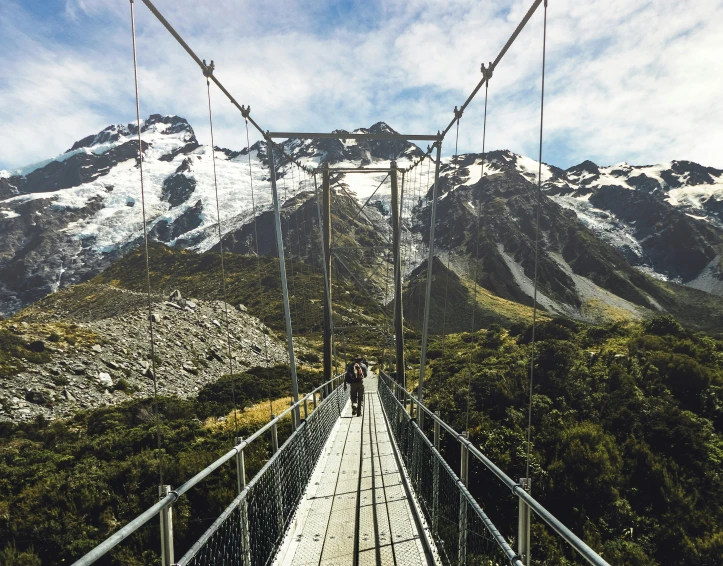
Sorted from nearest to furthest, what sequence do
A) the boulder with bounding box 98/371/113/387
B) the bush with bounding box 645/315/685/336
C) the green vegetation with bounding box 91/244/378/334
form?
the bush with bounding box 645/315/685/336 → the boulder with bounding box 98/371/113/387 → the green vegetation with bounding box 91/244/378/334

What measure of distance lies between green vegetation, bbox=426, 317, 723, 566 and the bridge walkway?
7.37ft

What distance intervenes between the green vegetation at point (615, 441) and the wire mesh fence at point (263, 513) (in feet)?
9.75

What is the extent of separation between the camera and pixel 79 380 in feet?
88.1

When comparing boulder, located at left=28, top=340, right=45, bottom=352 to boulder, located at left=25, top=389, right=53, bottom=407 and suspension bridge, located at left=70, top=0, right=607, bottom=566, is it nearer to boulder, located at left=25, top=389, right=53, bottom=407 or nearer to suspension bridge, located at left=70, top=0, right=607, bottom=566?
boulder, located at left=25, top=389, right=53, bottom=407

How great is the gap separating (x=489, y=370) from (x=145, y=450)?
513 inches

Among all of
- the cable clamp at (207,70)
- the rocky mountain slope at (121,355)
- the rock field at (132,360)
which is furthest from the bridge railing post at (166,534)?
the rocky mountain slope at (121,355)

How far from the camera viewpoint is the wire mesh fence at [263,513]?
3.28 metres

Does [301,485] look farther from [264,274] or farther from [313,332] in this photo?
[264,274]

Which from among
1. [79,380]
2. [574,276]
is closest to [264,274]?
[79,380]

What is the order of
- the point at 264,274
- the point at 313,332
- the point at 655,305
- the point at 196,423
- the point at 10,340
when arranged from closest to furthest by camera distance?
the point at 196,423, the point at 10,340, the point at 313,332, the point at 264,274, the point at 655,305

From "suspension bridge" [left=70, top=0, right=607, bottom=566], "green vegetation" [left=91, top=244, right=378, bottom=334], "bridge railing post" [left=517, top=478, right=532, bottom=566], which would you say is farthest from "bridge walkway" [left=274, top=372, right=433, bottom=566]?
"green vegetation" [left=91, top=244, right=378, bottom=334]

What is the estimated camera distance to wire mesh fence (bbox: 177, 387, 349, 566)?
328 cm

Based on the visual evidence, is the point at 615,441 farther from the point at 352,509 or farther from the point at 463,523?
the point at 463,523

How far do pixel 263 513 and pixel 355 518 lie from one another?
145 cm
